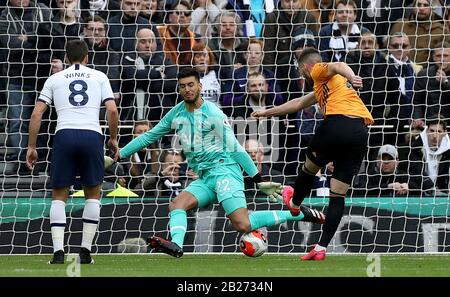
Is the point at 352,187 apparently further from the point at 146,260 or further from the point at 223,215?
the point at 146,260

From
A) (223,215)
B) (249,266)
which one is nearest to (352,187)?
(223,215)

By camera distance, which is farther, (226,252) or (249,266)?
(226,252)

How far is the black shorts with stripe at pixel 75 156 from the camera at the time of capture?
1175cm

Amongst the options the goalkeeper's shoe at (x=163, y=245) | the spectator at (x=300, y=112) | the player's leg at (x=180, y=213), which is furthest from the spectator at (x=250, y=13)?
the goalkeeper's shoe at (x=163, y=245)

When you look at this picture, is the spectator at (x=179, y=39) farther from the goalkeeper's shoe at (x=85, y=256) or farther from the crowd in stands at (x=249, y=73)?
the goalkeeper's shoe at (x=85, y=256)

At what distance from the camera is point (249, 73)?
15.9 metres

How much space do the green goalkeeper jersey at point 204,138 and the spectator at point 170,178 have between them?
2.64 m

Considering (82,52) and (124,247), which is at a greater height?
(82,52)

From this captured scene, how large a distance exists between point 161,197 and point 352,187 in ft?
8.26

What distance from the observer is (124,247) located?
1472 cm

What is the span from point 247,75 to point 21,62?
3006 millimetres

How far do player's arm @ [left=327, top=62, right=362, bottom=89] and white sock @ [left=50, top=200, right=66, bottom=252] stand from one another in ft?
9.79

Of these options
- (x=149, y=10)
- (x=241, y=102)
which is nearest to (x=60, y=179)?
(x=241, y=102)

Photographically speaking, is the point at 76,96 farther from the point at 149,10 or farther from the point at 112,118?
the point at 149,10
